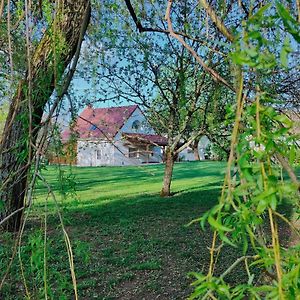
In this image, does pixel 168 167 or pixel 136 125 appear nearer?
pixel 168 167

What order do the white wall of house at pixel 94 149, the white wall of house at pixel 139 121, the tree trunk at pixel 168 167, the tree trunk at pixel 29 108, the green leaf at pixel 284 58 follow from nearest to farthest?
the green leaf at pixel 284 58 < the tree trunk at pixel 29 108 < the white wall of house at pixel 94 149 < the tree trunk at pixel 168 167 < the white wall of house at pixel 139 121

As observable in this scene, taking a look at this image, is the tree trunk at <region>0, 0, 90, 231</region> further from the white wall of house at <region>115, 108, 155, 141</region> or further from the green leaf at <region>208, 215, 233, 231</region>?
the white wall of house at <region>115, 108, 155, 141</region>

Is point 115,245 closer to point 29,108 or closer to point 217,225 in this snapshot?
point 29,108

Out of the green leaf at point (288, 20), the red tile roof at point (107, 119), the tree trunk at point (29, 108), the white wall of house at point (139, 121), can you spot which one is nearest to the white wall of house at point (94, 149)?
the red tile roof at point (107, 119)

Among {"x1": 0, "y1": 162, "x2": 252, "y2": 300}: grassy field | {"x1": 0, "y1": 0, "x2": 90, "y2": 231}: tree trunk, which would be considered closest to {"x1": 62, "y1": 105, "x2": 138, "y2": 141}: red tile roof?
{"x1": 0, "y1": 162, "x2": 252, "y2": 300}: grassy field

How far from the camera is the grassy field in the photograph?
3.71ft

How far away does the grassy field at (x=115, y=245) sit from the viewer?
Answer: 113cm

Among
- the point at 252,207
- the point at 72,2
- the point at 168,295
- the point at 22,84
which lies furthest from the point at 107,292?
the point at 252,207

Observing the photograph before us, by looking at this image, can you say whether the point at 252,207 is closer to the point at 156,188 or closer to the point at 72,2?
the point at 72,2

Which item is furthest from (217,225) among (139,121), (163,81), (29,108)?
(139,121)

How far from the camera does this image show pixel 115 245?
148 inches

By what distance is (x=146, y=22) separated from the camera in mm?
5070

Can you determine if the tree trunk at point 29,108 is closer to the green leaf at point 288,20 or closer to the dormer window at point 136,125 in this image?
the green leaf at point 288,20

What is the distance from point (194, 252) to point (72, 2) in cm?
230
